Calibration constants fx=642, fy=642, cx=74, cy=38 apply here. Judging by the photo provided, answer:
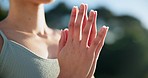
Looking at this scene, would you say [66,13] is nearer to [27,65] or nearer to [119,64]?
[119,64]

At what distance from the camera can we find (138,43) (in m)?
19.0

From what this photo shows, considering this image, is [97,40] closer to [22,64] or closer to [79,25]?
[79,25]

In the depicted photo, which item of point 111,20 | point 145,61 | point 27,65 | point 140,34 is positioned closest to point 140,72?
point 145,61

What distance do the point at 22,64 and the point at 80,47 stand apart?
0.27 meters

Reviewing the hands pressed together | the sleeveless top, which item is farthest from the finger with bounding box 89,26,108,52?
the sleeveless top

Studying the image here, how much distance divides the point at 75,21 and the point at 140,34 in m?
17.5

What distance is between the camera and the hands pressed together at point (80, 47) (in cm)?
266

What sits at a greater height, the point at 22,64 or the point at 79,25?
the point at 79,25

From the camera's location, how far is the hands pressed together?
8.73 feet

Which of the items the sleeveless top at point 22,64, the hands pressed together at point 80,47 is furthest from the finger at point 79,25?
the sleeveless top at point 22,64

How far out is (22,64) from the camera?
275 centimetres

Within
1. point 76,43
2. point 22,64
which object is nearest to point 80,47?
point 76,43

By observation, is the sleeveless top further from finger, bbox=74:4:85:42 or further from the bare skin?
finger, bbox=74:4:85:42

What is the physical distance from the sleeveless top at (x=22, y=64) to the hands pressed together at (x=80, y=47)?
14 centimetres
